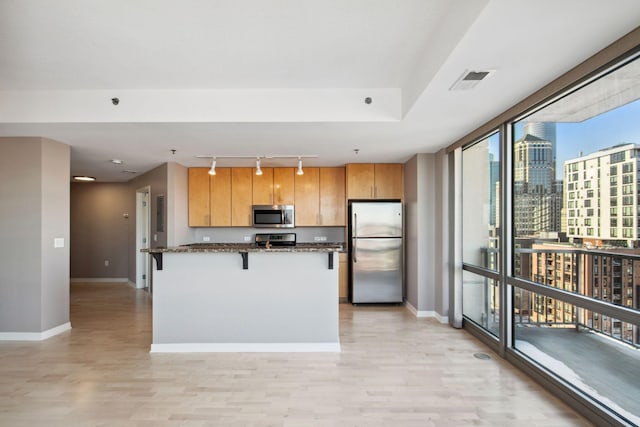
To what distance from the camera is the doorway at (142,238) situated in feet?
23.3

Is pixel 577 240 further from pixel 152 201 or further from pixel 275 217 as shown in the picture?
pixel 152 201

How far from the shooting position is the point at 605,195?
89.0 inches

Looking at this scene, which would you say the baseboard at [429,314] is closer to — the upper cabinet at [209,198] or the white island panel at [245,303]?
the white island panel at [245,303]

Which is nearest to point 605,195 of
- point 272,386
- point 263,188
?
point 272,386

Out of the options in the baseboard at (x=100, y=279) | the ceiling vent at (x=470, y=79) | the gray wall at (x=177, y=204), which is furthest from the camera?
the baseboard at (x=100, y=279)

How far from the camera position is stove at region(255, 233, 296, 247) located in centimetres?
634

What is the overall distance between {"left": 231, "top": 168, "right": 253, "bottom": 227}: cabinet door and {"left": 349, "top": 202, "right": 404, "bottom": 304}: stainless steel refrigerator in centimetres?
187

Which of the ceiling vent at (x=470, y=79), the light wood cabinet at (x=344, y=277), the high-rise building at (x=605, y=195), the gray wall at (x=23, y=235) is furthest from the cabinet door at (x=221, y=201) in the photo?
the high-rise building at (x=605, y=195)

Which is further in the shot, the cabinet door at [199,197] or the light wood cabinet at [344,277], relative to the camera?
the cabinet door at [199,197]

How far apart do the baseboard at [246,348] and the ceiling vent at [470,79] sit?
263cm

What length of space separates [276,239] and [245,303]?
280cm

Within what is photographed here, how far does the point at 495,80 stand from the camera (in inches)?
97.7

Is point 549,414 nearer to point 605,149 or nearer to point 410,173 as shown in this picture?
point 605,149

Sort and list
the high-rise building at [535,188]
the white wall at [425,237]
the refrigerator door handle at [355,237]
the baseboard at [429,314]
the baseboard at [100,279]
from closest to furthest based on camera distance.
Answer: the high-rise building at [535,188], the baseboard at [429,314], the white wall at [425,237], the refrigerator door handle at [355,237], the baseboard at [100,279]
